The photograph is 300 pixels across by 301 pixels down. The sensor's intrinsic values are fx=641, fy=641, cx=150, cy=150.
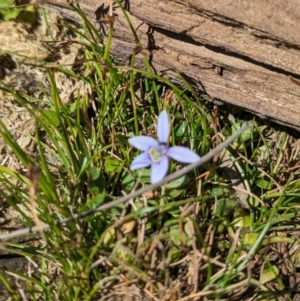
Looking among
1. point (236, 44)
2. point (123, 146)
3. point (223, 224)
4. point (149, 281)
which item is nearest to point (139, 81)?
point (123, 146)

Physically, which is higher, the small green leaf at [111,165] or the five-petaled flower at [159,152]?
the five-petaled flower at [159,152]

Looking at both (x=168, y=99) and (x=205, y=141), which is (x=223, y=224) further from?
(x=168, y=99)

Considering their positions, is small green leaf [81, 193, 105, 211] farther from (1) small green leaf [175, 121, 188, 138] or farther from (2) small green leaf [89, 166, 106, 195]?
(1) small green leaf [175, 121, 188, 138]

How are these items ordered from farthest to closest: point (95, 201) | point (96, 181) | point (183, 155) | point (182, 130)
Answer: point (182, 130), point (96, 181), point (95, 201), point (183, 155)

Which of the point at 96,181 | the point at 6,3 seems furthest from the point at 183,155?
the point at 6,3

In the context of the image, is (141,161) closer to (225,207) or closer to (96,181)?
(96,181)

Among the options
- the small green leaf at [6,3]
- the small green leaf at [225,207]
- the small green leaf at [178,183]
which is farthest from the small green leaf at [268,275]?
the small green leaf at [6,3]

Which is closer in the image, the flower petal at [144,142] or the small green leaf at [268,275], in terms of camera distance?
the flower petal at [144,142]

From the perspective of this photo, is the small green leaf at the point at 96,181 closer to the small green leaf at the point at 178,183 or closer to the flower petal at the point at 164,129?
the small green leaf at the point at 178,183
